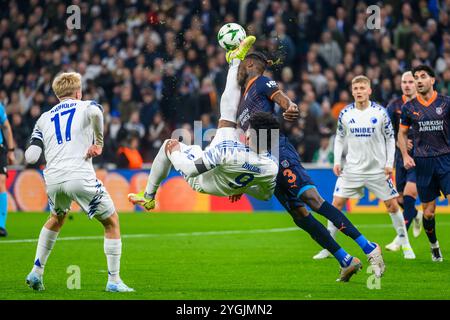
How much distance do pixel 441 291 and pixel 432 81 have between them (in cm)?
369

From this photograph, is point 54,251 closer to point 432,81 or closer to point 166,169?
point 166,169

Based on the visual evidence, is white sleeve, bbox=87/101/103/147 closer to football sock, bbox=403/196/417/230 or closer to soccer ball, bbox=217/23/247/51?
soccer ball, bbox=217/23/247/51

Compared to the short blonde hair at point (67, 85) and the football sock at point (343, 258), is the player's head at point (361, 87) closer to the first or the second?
the football sock at point (343, 258)

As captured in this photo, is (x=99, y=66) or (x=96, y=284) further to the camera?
(x=99, y=66)

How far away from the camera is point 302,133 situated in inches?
850

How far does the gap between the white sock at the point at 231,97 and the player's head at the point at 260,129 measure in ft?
1.67

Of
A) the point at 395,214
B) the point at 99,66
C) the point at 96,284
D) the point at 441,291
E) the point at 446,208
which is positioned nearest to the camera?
the point at 441,291

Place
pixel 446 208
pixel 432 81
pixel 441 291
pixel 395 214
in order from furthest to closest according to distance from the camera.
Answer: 1. pixel 446 208
2. pixel 395 214
3. pixel 432 81
4. pixel 441 291

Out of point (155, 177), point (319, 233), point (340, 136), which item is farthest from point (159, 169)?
point (340, 136)

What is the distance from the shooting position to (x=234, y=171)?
8.96 meters

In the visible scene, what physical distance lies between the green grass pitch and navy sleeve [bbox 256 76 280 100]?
194 cm

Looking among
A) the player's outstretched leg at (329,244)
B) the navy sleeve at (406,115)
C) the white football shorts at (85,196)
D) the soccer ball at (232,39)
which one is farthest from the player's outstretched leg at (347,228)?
the navy sleeve at (406,115)

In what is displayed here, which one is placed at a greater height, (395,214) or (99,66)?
(99,66)

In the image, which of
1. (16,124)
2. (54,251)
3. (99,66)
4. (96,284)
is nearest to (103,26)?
(99,66)
